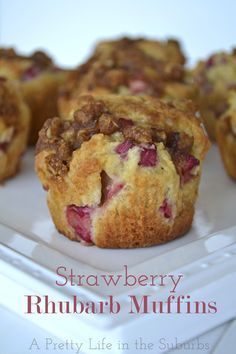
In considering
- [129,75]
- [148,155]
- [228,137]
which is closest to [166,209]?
[148,155]

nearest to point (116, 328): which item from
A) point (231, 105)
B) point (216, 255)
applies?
point (216, 255)

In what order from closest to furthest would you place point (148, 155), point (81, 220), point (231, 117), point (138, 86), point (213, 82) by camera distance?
point (148, 155)
point (81, 220)
point (231, 117)
point (138, 86)
point (213, 82)

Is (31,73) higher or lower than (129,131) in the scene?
lower

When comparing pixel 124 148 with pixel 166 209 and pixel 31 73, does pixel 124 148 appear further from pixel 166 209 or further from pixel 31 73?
pixel 31 73

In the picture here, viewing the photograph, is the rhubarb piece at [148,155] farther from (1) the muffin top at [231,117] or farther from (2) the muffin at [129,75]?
(2) the muffin at [129,75]

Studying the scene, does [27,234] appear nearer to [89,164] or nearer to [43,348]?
[89,164]

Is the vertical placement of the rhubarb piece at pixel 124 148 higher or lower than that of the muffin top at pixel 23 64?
higher

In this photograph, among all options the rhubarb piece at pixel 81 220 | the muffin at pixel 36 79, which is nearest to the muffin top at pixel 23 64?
the muffin at pixel 36 79
